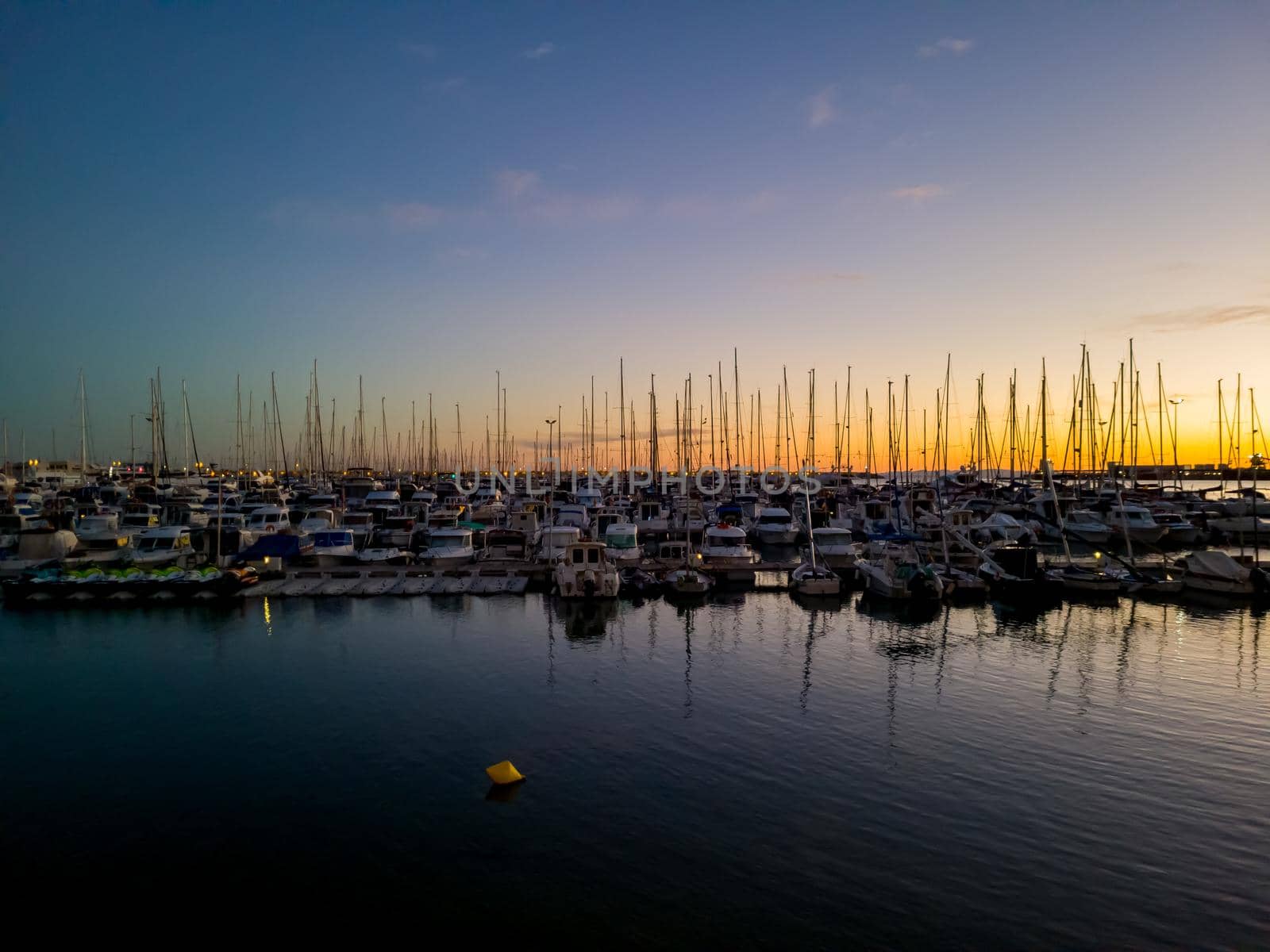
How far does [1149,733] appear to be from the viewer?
72.5 feet

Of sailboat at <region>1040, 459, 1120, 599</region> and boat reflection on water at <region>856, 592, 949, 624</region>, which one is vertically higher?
sailboat at <region>1040, 459, 1120, 599</region>

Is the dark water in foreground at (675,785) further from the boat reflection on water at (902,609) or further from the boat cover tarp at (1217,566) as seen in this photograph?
the boat cover tarp at (1217,566)

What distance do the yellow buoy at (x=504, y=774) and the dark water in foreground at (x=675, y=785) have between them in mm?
478

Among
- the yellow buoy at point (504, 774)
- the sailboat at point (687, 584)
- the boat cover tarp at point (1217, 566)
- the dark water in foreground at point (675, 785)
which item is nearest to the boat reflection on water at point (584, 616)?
the dark water in foreground at point (675, 785)

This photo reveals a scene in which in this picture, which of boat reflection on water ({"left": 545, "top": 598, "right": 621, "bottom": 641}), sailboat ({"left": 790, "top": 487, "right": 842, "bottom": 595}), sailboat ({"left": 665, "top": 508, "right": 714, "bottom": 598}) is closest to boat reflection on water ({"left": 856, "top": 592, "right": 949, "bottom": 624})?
sailboat ({"left": 790, "top": 487, "right": 842, "bottom": 595})

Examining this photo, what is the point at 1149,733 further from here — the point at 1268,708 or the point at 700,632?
the point at 700,632

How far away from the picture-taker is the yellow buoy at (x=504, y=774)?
18500mm

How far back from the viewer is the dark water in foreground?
45.3 feet

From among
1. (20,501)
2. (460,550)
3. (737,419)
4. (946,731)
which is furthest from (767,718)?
(20,501)

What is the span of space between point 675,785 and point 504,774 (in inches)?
166

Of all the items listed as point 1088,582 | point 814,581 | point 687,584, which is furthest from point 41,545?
point 1088,582

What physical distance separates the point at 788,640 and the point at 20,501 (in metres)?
88.9

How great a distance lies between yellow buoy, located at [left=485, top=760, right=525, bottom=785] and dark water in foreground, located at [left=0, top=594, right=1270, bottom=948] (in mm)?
478

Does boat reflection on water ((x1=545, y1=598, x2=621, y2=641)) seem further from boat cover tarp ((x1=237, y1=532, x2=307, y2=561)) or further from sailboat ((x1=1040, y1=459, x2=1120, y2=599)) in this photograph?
sailboat ((x1=1040, y1=459, x2=1120, y2=599))
